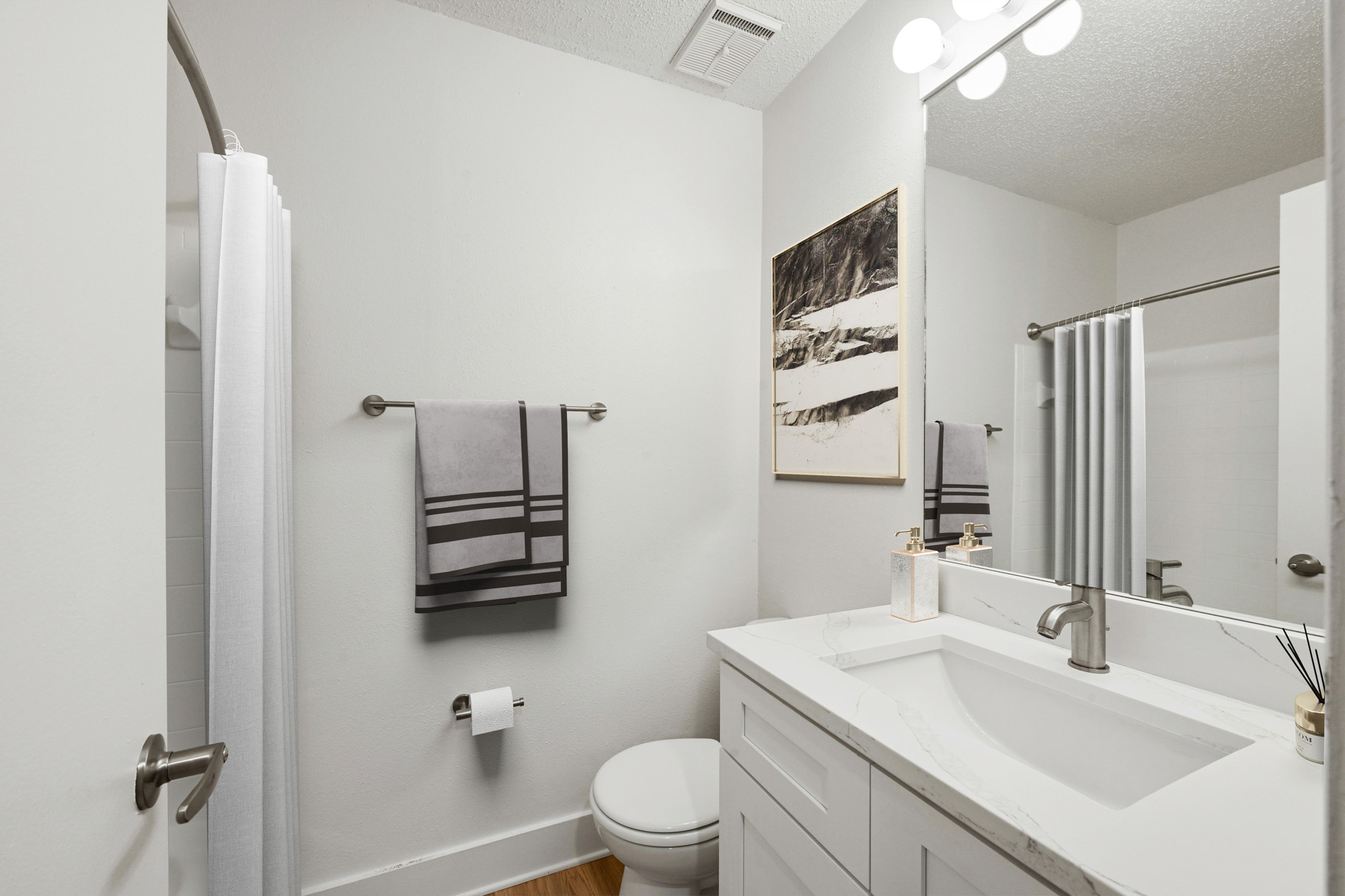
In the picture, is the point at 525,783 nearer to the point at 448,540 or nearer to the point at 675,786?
the point at 675,786

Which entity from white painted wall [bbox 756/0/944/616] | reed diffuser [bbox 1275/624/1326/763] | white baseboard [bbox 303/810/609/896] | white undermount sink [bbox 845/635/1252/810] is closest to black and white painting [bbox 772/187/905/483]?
white painted wall [bbox 756/0/944/616]

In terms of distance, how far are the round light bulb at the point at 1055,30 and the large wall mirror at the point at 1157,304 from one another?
11 mm

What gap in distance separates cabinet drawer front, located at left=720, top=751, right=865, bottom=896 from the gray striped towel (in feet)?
2.29

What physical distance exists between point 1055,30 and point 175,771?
1.60 metres

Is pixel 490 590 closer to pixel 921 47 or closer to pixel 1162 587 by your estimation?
pixel 1162 587

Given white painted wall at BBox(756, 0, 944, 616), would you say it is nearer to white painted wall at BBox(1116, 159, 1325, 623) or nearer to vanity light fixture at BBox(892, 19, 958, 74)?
vanity light fixture at BBox(892, 19, 958, 74)

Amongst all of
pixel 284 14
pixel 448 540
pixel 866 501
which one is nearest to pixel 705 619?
pixel 866 501

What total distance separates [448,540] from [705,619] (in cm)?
84

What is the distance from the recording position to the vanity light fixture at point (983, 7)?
40.9 inches

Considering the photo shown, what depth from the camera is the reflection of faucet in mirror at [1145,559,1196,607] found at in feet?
2.68

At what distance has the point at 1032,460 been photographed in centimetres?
103

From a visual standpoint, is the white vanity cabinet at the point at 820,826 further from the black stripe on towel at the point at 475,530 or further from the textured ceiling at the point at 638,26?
the textured ceiling at the point at 638,26

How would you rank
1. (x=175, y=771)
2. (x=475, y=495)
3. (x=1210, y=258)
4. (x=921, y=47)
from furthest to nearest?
(x=475, y=495) < (x=921, y=47) < (x=1210, y=258) < (x=175, y=771)

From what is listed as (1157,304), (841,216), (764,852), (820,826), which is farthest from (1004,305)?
(764,852)
